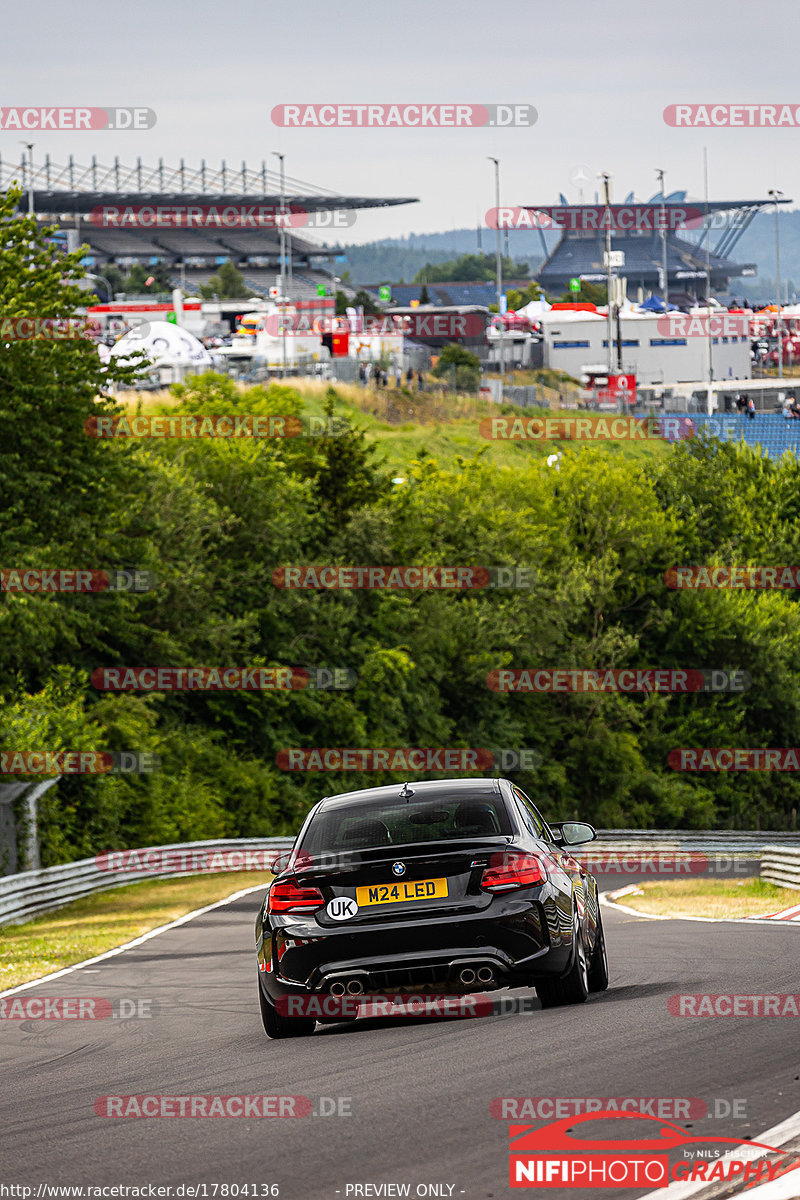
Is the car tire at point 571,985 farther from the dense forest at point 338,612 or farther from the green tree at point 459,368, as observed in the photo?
the green tree at point 459,368

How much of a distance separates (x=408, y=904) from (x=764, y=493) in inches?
2365

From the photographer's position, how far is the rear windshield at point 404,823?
8.65m

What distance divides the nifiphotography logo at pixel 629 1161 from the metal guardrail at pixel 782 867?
65.0 feet

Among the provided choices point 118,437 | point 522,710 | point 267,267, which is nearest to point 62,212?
point 267,267

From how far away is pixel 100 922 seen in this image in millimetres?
22141

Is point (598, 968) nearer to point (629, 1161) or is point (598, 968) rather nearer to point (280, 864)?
point (280, 864)

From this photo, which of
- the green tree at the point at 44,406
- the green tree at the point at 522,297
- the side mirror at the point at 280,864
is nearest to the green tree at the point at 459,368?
the green tree at the point at 44,406

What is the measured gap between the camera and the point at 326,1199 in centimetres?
528

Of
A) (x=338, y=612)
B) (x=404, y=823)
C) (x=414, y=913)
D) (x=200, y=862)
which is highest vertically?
(x=404, y=823)

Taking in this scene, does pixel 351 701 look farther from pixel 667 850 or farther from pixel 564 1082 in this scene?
pixel 564 1082

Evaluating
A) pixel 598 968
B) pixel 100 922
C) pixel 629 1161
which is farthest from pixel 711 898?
pixel 629 1161

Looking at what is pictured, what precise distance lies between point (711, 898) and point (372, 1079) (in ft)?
53.9

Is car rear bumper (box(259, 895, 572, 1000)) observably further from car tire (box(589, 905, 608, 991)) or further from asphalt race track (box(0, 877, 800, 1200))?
car tire (box(589, 905, 608, 991))

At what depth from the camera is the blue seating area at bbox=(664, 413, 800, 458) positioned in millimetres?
82125
